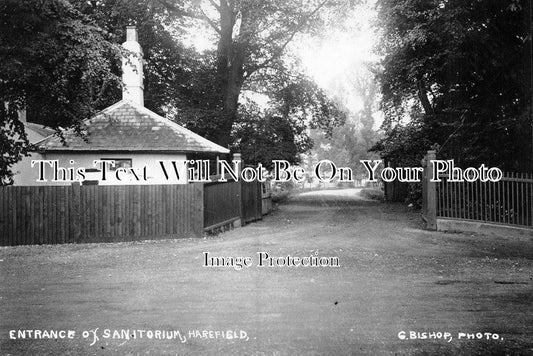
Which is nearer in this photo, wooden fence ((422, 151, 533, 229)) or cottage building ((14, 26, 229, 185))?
wooden fence ((422, 151, 533, 229))

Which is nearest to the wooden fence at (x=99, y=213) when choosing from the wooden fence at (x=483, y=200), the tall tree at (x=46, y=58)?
the tall tree at (x=46, y=58)

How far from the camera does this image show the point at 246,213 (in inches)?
681

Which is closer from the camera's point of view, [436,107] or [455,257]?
[455,257]

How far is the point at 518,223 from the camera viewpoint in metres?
11.7

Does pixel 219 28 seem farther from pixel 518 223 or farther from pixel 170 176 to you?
pixel 518 223

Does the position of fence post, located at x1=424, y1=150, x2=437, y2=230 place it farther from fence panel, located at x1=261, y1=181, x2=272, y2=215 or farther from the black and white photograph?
fence panel, located at x1=261, y1=181, x2=272, y2=215

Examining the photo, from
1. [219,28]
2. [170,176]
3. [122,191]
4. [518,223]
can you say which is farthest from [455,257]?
[219,28]

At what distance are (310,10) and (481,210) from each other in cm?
1855

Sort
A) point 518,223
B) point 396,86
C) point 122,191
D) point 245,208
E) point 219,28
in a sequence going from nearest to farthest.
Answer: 1. point 518,223
2. point 122,191
3. point 245,208
4. point 396,86
5. point 219,28

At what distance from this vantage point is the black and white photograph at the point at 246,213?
5.20m

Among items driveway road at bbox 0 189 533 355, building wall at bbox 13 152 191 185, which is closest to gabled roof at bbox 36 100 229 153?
building wall at bbox 13 152 191 185

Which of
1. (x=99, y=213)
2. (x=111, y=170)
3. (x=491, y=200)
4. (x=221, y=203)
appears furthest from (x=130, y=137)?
(x=491, y=200)

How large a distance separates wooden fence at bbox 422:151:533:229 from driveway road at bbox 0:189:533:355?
3.92 ft

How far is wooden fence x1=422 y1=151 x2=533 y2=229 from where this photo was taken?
11.6 metres
